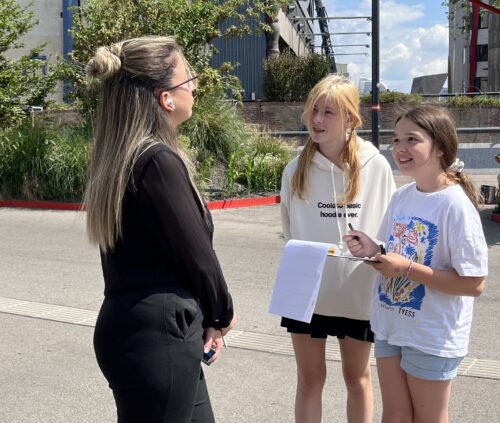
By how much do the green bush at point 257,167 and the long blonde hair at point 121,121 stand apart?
12.7 m

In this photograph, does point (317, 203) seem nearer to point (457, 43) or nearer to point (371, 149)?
point (371, 149)

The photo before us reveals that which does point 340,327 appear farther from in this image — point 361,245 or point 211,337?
point 211,337

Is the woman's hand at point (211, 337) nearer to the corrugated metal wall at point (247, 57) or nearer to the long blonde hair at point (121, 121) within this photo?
the long blonde hair at point (121, 121)

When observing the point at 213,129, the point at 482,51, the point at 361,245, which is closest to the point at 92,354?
the point at 361,245

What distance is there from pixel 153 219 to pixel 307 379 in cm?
152

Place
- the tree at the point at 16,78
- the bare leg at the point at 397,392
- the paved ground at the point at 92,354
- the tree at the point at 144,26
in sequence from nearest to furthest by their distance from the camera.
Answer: the bare leg at the point at 397,392 → the paved ground at the point at 92,354 → the tree at the point at 144,26 → the tree at the point at 16,78

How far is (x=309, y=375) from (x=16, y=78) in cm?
1538

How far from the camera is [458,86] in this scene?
82875mm

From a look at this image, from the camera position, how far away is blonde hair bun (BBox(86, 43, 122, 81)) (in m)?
2.55

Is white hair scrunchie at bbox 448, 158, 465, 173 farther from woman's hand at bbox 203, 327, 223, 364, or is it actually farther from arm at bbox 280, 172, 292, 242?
woman's hand at bbox 203, 327, 223, 364

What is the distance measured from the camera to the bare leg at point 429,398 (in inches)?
118

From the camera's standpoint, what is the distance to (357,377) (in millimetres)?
3594

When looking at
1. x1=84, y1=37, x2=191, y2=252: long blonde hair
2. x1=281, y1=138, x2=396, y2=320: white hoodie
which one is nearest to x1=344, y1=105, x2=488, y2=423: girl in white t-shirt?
x1=281, y1=138, x2=396, y2=320: white hoodie

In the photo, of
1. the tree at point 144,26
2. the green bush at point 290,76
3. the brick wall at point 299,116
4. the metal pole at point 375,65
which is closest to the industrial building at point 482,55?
the green bush at point 290,76
